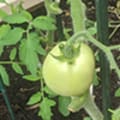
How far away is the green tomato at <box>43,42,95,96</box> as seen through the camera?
2.36ft

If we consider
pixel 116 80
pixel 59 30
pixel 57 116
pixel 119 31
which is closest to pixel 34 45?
pixel 59 30

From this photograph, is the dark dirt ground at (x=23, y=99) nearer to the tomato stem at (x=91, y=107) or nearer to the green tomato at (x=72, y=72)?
the tomato stem at (x=91, y=107)

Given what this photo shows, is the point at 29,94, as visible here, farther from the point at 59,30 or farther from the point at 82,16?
the point at 82,16

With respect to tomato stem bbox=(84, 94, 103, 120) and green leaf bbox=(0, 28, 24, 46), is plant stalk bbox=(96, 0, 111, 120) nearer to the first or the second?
tomato stem bbox=(84, 94, 103, 120)

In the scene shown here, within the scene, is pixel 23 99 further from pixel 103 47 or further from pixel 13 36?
pixel 103 47

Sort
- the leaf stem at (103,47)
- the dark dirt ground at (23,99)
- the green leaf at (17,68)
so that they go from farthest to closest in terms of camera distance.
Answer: the dark dirt ground at (23,99) < the green leaf at (17,68) < the leaf stem at (103,47)

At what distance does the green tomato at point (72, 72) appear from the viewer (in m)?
0.72

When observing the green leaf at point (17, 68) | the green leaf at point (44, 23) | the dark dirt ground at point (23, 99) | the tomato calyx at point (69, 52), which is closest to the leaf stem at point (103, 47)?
the tomato calyx at point (69, 52)

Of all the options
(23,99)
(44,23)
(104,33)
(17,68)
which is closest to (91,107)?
(104,33)

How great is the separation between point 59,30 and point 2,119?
0.93 m

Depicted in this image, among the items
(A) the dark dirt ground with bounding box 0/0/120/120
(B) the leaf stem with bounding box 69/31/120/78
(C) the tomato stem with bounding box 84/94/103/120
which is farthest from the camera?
(A) the dark dirt ground with bounding box 0/0/120/120

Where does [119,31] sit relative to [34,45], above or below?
below

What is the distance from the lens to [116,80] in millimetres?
2002

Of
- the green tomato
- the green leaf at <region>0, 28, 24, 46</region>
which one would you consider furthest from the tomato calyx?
the green leaf at <region>0, 28, 24, 46</region>
